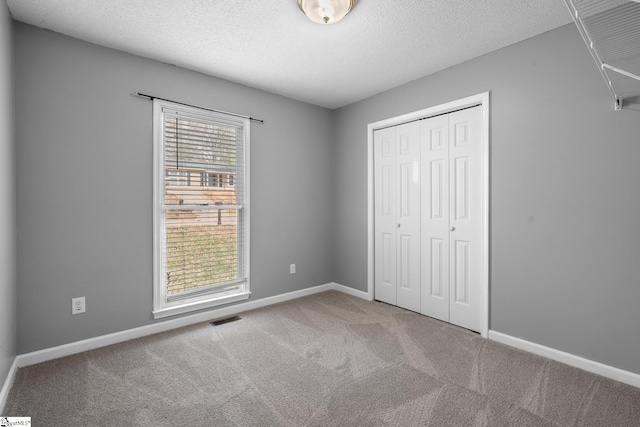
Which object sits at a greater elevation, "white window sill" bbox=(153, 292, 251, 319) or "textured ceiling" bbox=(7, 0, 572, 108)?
"textured ceiling" bbox=(7, 0, 572, 108)

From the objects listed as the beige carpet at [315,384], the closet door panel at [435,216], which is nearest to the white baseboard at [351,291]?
the closet door panel at [435,216]

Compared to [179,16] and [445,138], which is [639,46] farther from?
[179,16]

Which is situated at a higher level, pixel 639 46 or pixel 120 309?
pixel 639 46

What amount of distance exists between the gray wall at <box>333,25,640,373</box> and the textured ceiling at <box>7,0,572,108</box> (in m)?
0.29

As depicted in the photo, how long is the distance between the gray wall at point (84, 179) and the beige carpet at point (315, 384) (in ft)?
1.27

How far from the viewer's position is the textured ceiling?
212 cm

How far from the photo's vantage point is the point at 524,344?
2.55 metres

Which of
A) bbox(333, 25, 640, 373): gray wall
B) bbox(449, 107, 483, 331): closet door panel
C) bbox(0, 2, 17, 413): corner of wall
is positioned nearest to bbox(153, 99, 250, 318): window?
bbox(0, 2, 17, 413): corner of wall

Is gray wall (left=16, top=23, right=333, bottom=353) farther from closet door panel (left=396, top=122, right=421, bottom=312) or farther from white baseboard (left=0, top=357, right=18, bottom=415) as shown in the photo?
closet door panel (left=396, top=122, right=421, bottom=312)

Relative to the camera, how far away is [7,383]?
1959 mm

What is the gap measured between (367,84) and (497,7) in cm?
147

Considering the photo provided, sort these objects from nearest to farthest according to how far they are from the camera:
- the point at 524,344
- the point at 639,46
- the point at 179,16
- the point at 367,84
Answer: the point at 639,46 < the point at 179,16 < the point at 524,344 < the point at 367,84

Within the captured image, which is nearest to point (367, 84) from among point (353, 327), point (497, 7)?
point (497, 7)

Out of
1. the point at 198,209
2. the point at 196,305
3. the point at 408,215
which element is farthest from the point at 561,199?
the point at 196,305
